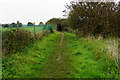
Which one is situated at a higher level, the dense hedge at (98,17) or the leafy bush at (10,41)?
the dense hedge at (98,17)

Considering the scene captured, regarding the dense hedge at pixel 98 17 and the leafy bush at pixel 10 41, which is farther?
the dense hedge at pixel 98 17

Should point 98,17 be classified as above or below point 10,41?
above

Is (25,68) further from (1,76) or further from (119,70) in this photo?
(119,70)

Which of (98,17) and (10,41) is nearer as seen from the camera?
(10,41)

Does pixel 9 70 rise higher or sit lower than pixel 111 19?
lower

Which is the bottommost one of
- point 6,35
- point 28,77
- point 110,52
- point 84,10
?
point 28,77

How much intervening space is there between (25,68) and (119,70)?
13.5ft

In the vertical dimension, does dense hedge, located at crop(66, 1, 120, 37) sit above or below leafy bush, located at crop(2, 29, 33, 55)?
above

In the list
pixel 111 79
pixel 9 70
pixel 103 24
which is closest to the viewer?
pixel 111 79

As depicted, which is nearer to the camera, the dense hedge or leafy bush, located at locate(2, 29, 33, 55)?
leafy bush, located at locate(2, 29, 33, 55)

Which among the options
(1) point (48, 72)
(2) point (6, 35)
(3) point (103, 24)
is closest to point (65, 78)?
(1) point (48, 72)

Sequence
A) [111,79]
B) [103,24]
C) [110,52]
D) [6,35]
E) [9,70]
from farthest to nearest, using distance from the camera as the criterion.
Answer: [103,24] → [6,35] → [110,52] → [9,70] → [111,79]

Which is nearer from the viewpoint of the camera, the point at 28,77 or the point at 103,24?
the point at 28,77

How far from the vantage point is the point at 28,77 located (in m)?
5.94
